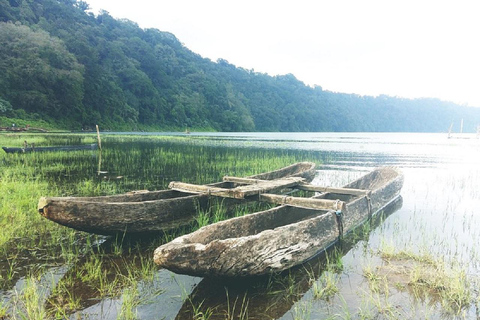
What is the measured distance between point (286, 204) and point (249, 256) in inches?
81.7

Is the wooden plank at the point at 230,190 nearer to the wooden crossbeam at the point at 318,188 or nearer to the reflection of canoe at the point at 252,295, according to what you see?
the wooden crossbeam at the point at 318,188

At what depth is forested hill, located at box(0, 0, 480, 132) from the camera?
5019cm

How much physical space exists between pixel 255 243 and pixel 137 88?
256ft

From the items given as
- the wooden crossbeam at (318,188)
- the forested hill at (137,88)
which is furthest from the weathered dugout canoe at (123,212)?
the forested hill at (137,88)

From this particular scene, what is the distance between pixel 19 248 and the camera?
4629 mm

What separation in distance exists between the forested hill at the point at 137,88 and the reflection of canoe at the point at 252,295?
4921 centimetres

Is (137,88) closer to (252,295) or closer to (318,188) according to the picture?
(318,188)

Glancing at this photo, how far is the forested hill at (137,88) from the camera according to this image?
5019cm

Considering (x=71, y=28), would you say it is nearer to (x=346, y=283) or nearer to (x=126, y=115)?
(x=126, y=115)

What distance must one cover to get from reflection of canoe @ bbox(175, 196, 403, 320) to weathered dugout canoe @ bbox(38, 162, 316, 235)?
1579 millimetres

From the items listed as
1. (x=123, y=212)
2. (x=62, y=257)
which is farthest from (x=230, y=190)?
(x=62, y=257)

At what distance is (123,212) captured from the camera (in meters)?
4.67

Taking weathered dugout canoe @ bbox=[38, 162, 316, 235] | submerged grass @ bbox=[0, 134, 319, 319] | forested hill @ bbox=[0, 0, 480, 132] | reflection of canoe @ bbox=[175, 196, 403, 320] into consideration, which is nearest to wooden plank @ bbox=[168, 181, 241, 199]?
weathered dugout canoe @ bbox=[38, 162, 316, 235]

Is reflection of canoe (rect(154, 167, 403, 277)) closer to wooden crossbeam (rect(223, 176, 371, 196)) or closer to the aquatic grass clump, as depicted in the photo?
wooden crossbeam (rect(223, 176, 371, 196))
